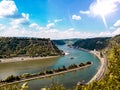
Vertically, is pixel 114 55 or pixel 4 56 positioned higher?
pixel 114 55

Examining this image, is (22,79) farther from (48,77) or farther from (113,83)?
(113,83)

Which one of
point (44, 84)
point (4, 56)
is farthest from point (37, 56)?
point (44, 84)

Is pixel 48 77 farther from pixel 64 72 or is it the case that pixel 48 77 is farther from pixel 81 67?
pixel 81 67

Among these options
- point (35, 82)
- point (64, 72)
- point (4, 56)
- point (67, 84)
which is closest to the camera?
point (67, 84)

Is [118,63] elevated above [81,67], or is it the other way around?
[118,63]

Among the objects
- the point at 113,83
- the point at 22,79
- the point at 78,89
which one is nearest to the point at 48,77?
the point at 22,79

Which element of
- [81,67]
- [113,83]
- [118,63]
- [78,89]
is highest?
[118,63]

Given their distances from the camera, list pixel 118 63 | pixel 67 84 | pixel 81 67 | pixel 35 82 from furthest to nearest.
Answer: pixel 81 67, pixel 35 82, pixel 67 84, pixel 118 63

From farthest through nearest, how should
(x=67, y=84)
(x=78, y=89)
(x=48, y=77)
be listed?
1. (x=48, y=77)
2. (x=67, y=84)
3. (x=78, y=89)

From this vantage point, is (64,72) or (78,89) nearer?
(78,89)
